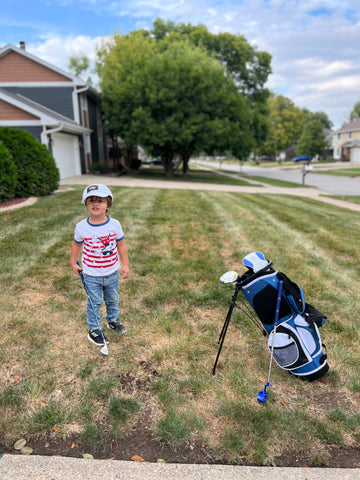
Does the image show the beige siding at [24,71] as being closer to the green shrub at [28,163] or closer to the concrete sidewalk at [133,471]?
the green shrub at [28,163]

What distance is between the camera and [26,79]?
21016 mm

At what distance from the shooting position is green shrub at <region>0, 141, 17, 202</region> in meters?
8.80

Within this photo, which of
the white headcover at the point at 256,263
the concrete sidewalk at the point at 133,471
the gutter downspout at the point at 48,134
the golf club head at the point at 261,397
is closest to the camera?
the concrete sidewalk at the point at 133,471

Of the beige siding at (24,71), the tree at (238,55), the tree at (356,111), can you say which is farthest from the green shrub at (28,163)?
the tree at (356,111)

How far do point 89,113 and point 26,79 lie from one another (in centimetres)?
463

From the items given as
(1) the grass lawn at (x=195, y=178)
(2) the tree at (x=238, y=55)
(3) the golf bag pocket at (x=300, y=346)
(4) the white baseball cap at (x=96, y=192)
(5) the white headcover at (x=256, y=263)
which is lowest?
(3) the golf bag pocket at (x=300, y=346)

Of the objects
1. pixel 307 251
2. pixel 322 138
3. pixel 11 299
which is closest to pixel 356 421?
pixel 11 299

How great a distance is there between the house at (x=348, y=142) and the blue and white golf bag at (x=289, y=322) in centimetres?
5720

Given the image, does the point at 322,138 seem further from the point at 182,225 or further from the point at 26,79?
the point at 182,225

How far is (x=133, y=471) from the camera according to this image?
2029 millimetres

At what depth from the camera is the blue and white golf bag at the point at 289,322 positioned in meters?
2.69

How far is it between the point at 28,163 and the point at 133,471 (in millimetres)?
9680

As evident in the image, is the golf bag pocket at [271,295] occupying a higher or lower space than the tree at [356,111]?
lower

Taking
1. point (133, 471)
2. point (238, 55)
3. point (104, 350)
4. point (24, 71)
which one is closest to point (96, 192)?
point (104, 350)
